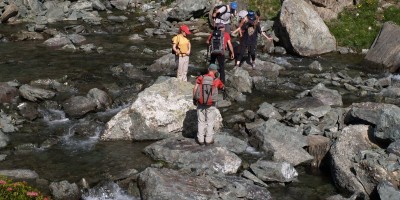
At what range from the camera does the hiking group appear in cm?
1672

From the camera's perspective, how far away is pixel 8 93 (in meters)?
22.5

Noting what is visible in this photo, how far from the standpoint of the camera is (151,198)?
46.6 ft

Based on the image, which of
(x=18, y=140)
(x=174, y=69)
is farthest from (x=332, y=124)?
(x=18, y=140)

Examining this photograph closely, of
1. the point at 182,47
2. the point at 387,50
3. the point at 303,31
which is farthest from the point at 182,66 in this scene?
the point at 387,50

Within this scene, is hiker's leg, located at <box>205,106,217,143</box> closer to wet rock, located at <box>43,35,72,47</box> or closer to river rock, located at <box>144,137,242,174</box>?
river rock, located at <box>144,137,242,174</box>

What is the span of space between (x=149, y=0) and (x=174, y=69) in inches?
906

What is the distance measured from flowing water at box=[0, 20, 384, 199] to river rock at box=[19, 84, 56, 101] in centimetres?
135

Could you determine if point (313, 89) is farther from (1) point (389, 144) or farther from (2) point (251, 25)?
(1) point (389, 144)

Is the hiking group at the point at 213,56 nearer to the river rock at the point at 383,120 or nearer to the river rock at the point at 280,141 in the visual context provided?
the river rock at the point at 280,141

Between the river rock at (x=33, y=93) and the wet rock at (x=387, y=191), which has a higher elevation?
the wet rock at (x=387, y=191)

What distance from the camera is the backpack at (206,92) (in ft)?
54.0

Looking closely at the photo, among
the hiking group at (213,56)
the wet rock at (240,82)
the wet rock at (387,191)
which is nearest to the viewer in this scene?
the wet rock at (387,191)

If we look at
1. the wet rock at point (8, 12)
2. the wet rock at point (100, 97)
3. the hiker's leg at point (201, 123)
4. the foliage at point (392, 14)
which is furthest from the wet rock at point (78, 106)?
the foliage at point (392, 14)

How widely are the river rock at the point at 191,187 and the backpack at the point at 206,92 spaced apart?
9.24 feet
